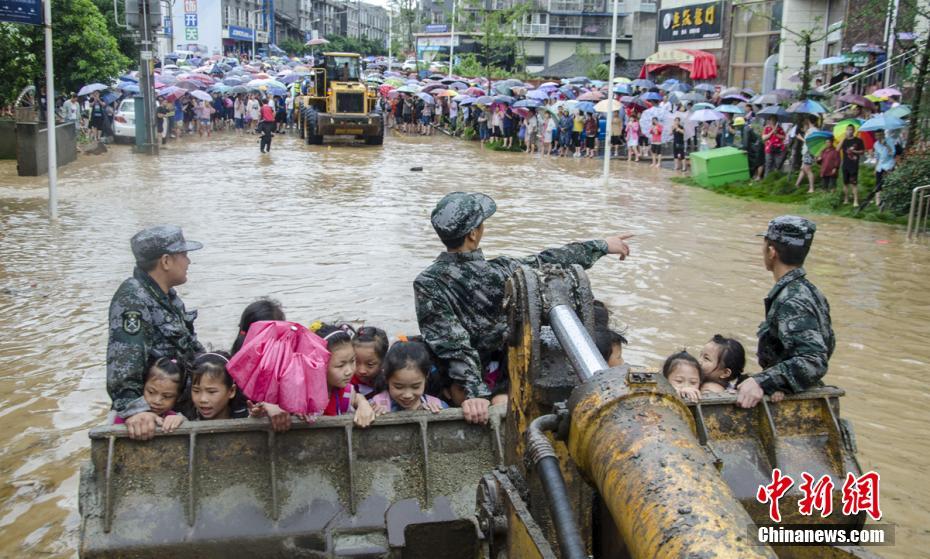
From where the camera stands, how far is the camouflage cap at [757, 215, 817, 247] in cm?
420

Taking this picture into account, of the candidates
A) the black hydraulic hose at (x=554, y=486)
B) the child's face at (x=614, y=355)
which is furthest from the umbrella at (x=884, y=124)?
the black hydraulic hose at (x=554, y=486)

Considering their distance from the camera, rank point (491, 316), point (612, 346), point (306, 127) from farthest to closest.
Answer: point (306, 127) < point (612, 346) < point (491, 316)

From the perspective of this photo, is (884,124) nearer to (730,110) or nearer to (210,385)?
(730,110)

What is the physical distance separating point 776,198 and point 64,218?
1317 cm

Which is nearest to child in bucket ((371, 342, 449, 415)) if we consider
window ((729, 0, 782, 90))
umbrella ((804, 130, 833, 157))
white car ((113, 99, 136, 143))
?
umbrella ((804, 130, 833, 157))

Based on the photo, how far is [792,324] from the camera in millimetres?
4102

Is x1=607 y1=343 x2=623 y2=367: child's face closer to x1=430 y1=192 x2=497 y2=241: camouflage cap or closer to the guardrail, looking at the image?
x1=430 y1=192 x2=497 y2=241: camouflage cap

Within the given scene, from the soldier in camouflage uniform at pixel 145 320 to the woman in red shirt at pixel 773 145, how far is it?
1785 cm

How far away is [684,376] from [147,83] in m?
23.1

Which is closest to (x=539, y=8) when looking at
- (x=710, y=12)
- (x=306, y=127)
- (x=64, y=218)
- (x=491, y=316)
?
(x=710, y=12)

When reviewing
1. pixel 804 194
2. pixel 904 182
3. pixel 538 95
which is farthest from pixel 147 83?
pixel 904 182

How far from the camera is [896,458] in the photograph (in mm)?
5887

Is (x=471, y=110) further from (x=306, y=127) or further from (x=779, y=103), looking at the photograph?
(x=779, y=103)

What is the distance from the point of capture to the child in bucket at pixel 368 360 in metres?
4.71
